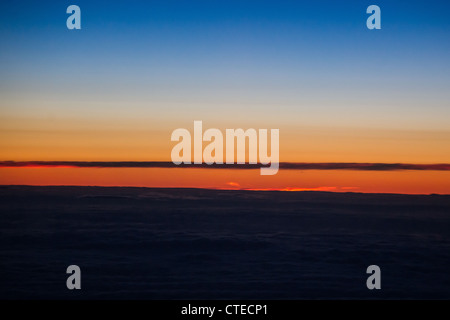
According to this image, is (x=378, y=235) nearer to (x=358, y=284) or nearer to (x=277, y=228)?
(x=277, y=228)

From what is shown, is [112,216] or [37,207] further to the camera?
[37,207]

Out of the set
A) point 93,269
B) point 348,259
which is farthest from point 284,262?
point 93,269

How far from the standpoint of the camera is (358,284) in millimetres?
7031

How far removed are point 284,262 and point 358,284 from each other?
1508 mm

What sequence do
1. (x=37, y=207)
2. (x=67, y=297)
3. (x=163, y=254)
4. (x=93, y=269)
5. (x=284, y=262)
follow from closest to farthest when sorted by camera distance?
(x=67, y=297), (x=93, y=269), (x=284, y=262), (x=163, y=254), (x=37, y=207)

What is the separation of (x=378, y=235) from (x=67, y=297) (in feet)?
24.7

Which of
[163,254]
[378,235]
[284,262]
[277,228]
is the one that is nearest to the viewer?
[284,262]
